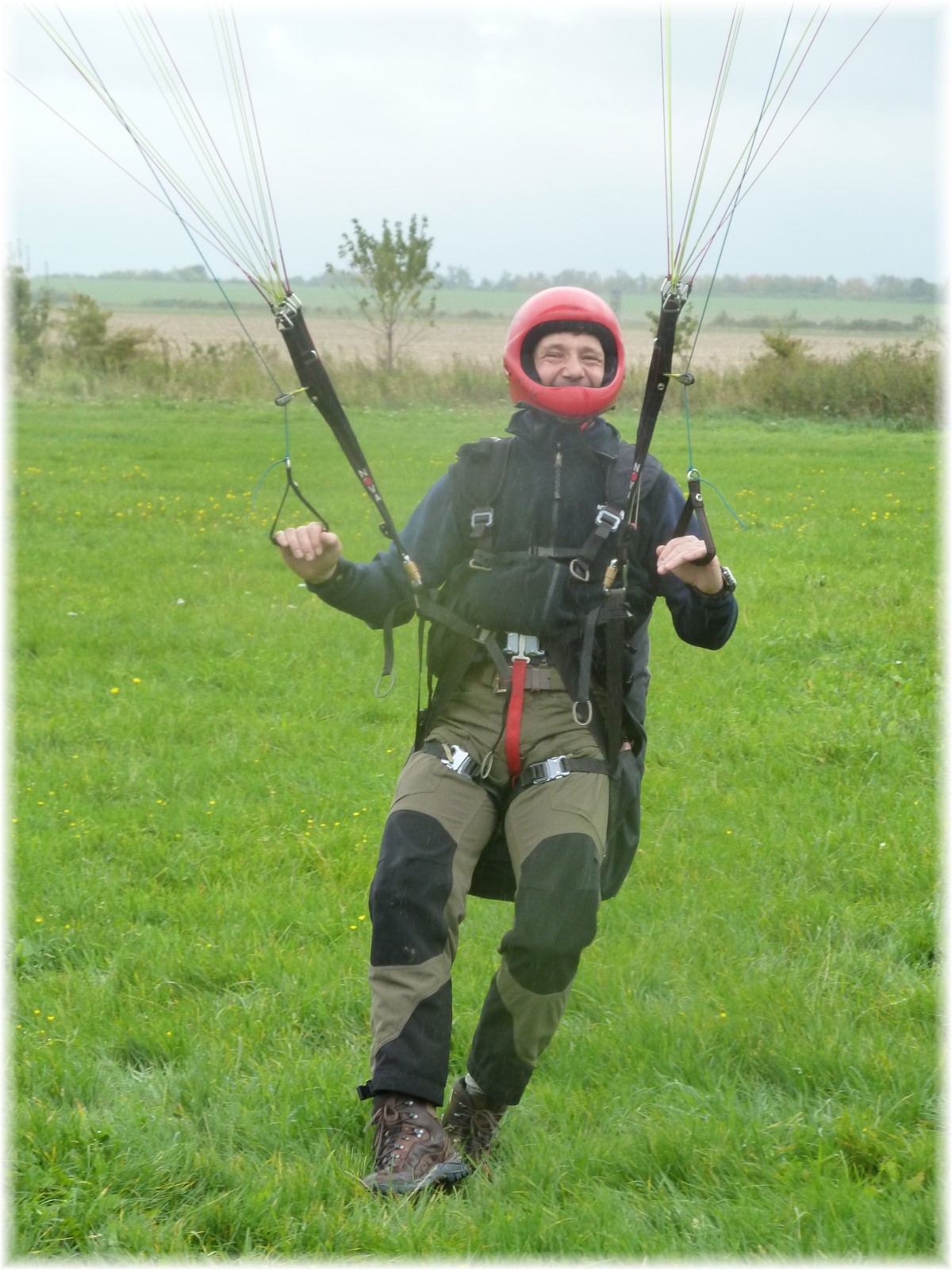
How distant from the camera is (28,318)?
31.8 meters

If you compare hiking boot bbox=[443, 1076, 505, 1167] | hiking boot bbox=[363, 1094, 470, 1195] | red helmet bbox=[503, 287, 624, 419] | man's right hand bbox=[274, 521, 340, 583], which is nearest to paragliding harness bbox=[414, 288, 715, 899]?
red helmet bbox=[503, 287, 624, 419]

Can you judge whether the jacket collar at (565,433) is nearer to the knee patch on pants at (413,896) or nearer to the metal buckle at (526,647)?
the metal buckle at (526,647)

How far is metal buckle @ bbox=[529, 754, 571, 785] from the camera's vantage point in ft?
12.0

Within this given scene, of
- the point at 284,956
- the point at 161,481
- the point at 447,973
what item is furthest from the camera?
the point at 161,481

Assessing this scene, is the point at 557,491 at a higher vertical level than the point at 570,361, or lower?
lower

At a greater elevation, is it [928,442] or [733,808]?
[928,442]

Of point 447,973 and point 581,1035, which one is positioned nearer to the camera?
point 447,973

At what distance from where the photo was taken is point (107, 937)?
16.4ft

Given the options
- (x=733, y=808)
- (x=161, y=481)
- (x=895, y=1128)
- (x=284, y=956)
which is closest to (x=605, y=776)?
(x=895, y=1128)

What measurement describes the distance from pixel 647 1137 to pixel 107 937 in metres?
2.28

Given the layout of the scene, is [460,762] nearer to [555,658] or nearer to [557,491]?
[555,658]

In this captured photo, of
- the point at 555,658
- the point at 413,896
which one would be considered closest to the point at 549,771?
the point at 555,658

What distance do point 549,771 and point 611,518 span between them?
2.28 feet

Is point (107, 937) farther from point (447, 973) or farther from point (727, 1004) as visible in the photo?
point (727, 1004)
